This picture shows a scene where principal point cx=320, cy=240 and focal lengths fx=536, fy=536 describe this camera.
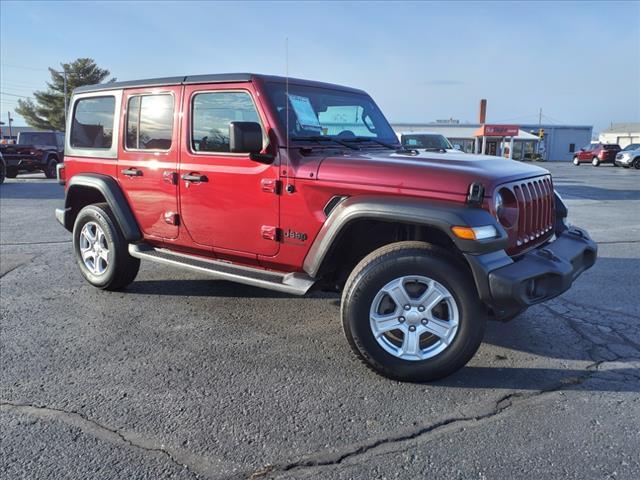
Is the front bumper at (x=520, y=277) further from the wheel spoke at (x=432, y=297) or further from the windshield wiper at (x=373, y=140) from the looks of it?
the windshield wiper at (x=373, y=140)

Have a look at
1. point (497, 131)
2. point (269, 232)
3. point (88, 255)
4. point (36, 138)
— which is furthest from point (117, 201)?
point (497, 131)

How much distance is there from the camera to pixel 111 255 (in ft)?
16.6

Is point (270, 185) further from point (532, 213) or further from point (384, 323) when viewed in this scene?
point (532, 213)

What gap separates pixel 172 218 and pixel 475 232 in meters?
2.62

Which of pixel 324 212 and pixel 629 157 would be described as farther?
pixel 629 157

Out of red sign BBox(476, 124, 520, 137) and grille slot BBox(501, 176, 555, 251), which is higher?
red sign BBox(476, 124, 520, 137)

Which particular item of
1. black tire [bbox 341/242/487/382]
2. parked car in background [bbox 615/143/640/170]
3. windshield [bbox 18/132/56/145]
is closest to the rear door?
black tire [bbox 341/242/487/382]

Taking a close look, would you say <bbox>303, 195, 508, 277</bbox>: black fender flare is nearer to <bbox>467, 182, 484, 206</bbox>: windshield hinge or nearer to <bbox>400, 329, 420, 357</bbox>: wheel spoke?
<bbox>467, 182, 484, 206</bbox>: windshield hinge

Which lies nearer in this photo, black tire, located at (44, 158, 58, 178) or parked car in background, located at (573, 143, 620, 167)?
black tire, located at (44, 158, 58, 178)

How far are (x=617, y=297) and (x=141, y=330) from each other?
428 cm

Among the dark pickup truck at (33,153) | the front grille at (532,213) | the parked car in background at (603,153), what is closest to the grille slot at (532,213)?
the front grille at (532,213)

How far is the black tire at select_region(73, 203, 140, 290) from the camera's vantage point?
5023 mm

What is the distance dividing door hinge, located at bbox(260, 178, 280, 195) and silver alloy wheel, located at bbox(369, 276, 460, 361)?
1073mm

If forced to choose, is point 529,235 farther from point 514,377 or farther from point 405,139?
point 405,139
